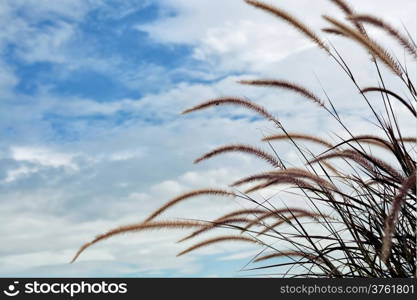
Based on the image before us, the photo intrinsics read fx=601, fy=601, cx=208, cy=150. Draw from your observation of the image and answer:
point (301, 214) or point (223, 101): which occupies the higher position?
point (223, 101)

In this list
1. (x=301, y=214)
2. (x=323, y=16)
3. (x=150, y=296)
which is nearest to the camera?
(x=150, y=296)

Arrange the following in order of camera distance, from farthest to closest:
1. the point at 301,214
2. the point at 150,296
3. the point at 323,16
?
1. the point at 301,214
2. the point at 323,16
3. the point at 150,296

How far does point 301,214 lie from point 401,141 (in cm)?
75

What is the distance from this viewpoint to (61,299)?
2.92 m

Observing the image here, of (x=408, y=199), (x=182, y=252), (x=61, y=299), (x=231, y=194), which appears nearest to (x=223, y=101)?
(x=231, y=194)

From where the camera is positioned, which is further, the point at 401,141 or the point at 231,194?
the point at 401,141

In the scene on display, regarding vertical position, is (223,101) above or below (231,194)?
above

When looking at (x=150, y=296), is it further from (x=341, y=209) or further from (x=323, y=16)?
(x=323, y=16)

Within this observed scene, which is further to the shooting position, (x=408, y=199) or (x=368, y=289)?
(x=408, y=199)

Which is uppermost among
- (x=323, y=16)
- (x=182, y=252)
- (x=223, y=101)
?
(x=323, y=16)

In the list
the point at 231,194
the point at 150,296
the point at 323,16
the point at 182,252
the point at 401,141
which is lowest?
the point at 150,296

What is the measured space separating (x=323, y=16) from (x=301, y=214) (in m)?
1.15

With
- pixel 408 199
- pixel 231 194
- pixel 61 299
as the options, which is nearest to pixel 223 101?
pixel 231 194

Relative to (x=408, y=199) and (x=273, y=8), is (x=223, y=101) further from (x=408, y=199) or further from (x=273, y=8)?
(x=408, y=199)
